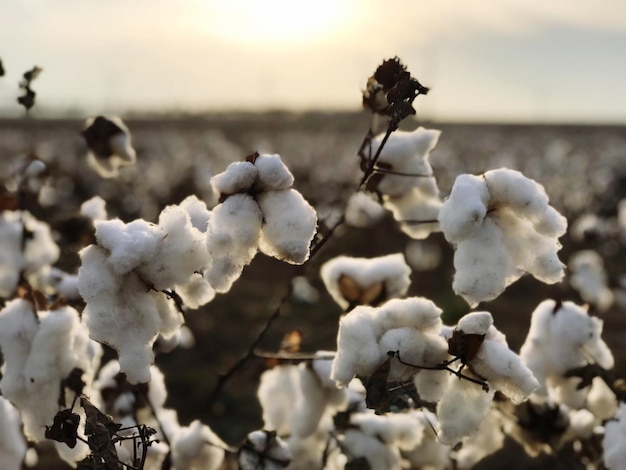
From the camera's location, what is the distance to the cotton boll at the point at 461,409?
4.91 feet

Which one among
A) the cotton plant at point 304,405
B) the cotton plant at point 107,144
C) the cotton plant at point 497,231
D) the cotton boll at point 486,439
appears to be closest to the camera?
the cotton plant at point 497,231

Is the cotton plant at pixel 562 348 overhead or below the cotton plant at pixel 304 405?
Answer: overhead

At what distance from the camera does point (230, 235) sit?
1384mm

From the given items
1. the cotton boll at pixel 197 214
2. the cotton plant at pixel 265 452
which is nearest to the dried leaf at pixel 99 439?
the cotton boll at pixel 197 214

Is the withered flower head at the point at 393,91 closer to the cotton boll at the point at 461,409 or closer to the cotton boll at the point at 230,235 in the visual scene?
the cotton boll at the point at 230,235

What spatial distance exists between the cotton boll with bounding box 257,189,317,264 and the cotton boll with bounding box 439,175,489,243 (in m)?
0.26

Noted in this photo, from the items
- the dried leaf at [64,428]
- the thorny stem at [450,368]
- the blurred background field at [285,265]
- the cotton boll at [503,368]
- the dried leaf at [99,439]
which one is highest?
the cotton boll at [503,368]

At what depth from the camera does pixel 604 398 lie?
2.35 m

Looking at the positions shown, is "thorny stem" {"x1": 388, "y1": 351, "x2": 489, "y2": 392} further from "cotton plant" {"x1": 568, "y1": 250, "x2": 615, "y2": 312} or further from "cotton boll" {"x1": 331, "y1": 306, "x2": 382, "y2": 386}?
"cotton plant" {"x1": 568, "y1": 250, "x2": 615, "y2": 312}

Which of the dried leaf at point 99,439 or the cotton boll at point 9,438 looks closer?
the dried leaf at point 99,439

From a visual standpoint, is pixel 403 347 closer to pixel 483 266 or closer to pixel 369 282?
pixel 483 266

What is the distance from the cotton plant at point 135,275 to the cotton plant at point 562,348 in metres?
1.06

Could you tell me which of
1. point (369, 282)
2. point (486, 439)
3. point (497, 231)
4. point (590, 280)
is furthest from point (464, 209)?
point (590, 280)

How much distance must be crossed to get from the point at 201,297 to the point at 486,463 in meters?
4.42
